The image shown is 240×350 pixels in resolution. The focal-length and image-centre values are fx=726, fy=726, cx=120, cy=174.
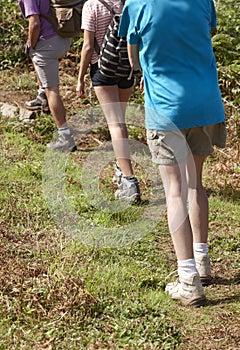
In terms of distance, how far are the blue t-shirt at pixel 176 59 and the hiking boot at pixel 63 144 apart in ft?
10.3

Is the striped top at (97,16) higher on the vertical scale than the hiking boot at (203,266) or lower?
higher

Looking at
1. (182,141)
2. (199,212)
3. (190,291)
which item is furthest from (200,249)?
(182,141)

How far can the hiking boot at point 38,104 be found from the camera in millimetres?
8211

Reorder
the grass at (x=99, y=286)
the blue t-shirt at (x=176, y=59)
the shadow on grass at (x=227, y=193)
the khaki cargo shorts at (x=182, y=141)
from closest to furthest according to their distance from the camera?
1. the grass at (x=99, y=286)
2. the blue t-shirt at (x=176, y=59)
3. the khaki cargo shorts at (x=182, y=141)
4. the shadow on grass at (x=227, y=193)

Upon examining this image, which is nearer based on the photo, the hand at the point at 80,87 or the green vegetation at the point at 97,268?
the green vegetation at the point at 97,268

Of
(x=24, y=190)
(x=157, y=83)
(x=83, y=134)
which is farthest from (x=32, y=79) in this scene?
(x=157, y=83)

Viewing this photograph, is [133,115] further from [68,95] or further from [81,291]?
[81,291]

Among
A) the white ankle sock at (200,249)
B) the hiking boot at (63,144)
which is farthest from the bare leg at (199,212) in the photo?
the hiking boot at (63,144)

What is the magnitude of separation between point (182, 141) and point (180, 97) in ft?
0.89

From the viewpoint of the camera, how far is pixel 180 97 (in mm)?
4160

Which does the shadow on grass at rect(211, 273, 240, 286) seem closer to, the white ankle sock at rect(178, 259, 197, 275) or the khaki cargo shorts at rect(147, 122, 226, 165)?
the white ankle sock at rect(178, 259, 197, 275)

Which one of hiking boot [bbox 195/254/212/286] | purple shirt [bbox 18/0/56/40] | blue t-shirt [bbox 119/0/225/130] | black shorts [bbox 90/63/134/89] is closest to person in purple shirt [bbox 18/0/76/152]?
purple shirt [bbox 18/0/56/40]

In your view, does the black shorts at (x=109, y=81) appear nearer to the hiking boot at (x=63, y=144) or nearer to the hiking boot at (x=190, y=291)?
the hiking boot at (x=63, y=144)

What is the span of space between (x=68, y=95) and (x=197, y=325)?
16.5ft
